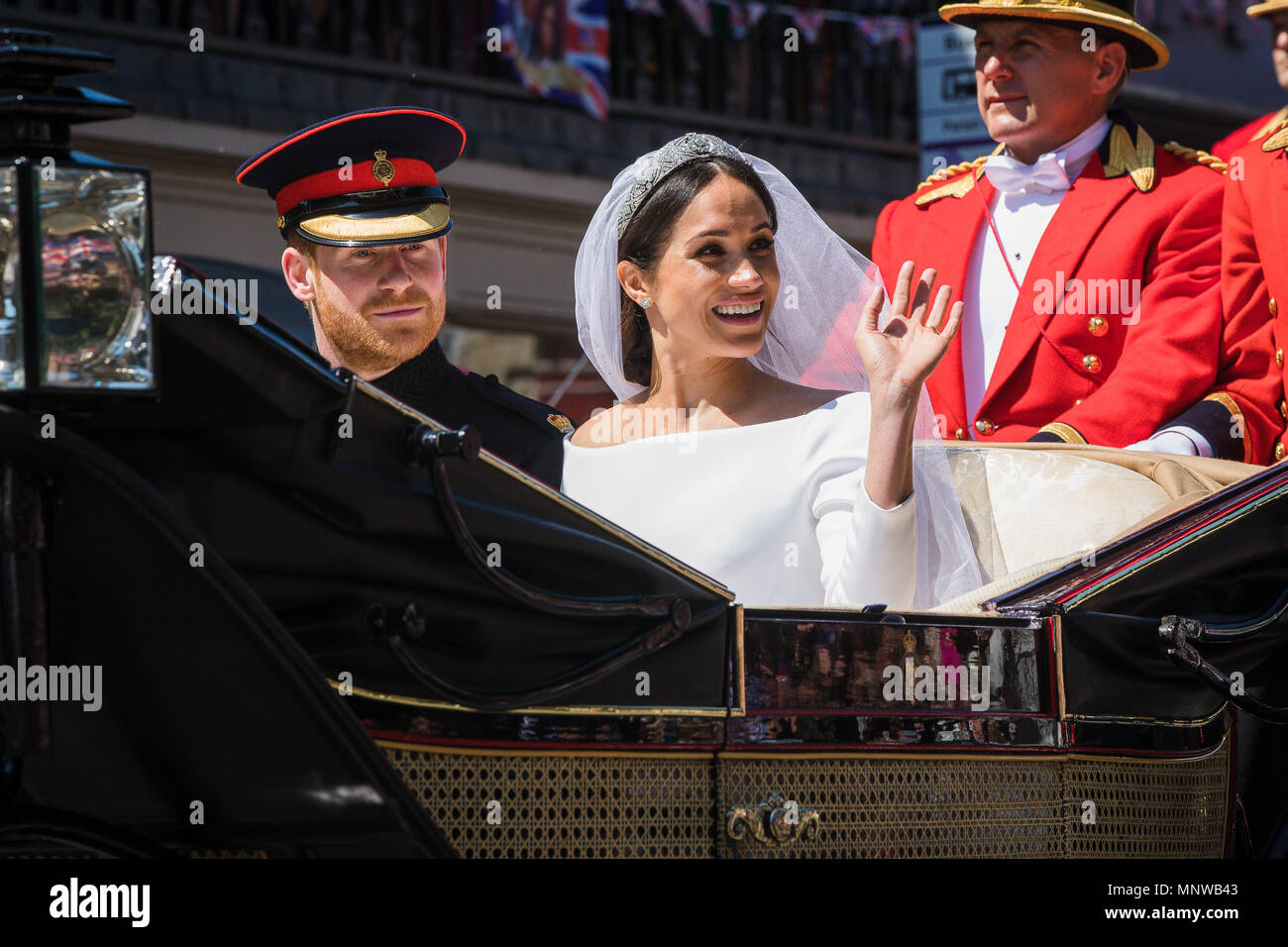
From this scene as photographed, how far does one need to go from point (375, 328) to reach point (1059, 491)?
3.89ft

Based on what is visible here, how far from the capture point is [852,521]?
2447 millimetres

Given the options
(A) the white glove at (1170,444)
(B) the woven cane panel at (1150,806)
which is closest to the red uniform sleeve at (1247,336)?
(A) the white glove at (1170,444)

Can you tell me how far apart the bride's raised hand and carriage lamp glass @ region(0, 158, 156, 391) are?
117 cm

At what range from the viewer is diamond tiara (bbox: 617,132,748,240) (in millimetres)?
2768

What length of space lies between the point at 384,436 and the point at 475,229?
662cm

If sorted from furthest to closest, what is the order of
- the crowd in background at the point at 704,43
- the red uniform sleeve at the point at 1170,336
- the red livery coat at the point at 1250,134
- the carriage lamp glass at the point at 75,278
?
the crowd in background at the point at 704,43
the red livery coat at the point at 1250,134
the red uniform sleeve at the point at 1170,336
the carriage lamp glass at the point at 75,278

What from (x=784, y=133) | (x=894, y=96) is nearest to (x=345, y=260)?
(x=784, y=133)

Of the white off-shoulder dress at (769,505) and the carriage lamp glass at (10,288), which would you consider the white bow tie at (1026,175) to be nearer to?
the white off-shoulder dress at (769,505)

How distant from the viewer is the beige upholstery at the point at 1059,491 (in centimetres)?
263

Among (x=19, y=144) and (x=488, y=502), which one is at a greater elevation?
(x=19, y=144)

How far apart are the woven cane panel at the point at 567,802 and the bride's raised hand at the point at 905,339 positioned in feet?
2.15

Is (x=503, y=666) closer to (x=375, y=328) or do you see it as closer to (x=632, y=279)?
(x=632, y=279)
